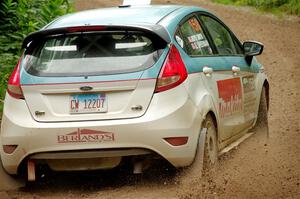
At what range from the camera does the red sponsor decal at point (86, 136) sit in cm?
653

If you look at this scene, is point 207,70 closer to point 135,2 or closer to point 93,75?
point 93,75

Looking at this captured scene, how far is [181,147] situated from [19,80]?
1.53 metres

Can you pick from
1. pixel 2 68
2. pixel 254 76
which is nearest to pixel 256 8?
pixel 2 68

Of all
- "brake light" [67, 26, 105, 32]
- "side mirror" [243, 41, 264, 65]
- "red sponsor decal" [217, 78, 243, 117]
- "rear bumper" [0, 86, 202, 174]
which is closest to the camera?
"rear bumper" [0, 86, 202, 174]

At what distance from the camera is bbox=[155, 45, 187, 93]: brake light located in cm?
661

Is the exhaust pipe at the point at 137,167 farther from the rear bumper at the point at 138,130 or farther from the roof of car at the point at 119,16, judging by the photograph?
the roof of car at the point at 119,16

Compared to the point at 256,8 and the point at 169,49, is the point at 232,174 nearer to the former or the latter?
the point at 169,49

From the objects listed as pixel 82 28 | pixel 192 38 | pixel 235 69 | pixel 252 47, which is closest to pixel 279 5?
pixel 252 47

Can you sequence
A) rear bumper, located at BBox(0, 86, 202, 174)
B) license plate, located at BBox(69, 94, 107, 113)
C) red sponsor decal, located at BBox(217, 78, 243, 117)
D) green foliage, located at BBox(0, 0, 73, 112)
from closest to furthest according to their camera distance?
rear bumper, located at BBox(0, 86, 202, 174)
license plate, located at BBox(69, 94, 107, 113)
red sponsor decal, located at BBox(217, 78, 243, 117)
green foliage, located at BBox(0, 0, 73, 112)

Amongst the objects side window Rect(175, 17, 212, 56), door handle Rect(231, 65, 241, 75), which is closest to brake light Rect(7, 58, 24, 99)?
side window Rect(175, 17, 212, 56)

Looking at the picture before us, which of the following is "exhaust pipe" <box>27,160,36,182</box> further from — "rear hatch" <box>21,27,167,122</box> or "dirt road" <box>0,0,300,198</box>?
"rear hatch" <box>21,27,167,122</box>

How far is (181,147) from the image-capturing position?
663cm

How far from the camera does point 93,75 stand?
6.67 m

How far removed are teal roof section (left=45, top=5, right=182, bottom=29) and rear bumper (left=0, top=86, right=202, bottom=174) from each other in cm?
82
